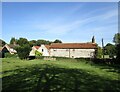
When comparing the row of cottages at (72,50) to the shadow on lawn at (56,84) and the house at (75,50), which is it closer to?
the house at (75,50)

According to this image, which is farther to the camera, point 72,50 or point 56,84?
point 72,50

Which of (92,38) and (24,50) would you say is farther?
(92,38)

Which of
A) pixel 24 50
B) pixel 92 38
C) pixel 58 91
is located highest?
pixel 92 38

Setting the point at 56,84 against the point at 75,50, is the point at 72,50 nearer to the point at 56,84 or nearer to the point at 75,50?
the point at 75,50

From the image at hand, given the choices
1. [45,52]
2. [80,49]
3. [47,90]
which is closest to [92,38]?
[80,49]

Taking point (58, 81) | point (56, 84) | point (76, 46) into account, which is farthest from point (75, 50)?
point (56, 84)

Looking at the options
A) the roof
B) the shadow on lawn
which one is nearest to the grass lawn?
the shadow on lawn

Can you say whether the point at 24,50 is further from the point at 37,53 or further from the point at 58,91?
the point at 58,91

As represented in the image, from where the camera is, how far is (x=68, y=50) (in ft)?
226

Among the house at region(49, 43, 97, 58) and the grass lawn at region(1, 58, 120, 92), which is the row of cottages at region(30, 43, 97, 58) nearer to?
the house at region(49, 43, 97, 58)

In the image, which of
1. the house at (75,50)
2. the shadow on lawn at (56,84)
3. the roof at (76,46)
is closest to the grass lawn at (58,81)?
the shadow on lawn at (56,84)

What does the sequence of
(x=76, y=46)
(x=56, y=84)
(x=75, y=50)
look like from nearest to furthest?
1. (x=56, y=84)
2. (x=75, y=50)
3. (x=76, y=46)

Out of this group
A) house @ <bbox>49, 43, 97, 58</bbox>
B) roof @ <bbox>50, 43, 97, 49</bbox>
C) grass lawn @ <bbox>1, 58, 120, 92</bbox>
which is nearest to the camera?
grass lawn @ <bbox>1, 58, 120, 92</bbox>

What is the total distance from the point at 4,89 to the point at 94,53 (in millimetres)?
55664
